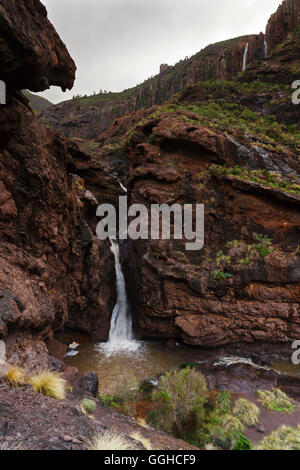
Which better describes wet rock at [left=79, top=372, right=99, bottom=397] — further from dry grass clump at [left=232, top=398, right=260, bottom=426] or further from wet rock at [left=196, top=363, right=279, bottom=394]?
wet rock at [left=196, top=363, right=279, bottom=394]

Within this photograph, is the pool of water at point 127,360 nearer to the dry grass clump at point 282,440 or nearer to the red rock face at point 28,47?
A: the dry grass clump at point 282,440

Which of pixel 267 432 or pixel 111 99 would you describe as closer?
pixel 267 432

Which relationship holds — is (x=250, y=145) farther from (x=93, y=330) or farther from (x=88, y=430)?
(x=88, y=430)

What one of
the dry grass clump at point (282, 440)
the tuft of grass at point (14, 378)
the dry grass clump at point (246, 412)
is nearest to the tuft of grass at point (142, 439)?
the tuft of grass at point (14, 378)

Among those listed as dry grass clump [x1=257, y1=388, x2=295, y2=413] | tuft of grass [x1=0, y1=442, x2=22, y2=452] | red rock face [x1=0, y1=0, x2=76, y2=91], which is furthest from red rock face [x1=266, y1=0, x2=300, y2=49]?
tuft of grass [x1=0, y1=442, x2=22, y2=452]

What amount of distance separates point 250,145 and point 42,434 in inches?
853

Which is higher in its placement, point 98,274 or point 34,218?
point 34,218

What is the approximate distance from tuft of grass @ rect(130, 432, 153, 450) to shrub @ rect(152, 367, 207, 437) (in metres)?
2.55

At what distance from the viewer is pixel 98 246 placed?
18.1m

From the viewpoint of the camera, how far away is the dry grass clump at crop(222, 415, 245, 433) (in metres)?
7.88

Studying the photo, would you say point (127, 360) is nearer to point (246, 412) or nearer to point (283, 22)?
point (246, 412)

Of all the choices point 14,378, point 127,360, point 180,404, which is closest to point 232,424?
point 180,404

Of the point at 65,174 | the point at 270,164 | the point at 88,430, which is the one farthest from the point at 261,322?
the point at 65,174

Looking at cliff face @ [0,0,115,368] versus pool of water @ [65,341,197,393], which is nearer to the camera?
cliff face @ [0,0,115,368]
